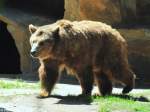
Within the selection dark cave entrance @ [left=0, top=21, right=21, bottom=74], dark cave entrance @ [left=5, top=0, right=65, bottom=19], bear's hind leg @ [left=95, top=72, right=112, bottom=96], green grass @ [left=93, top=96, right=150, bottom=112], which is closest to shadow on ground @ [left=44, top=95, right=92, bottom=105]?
green grass @ [left=93, top=96, right=150, bottom=112]

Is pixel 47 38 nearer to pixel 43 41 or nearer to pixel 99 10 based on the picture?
pixel 43 41

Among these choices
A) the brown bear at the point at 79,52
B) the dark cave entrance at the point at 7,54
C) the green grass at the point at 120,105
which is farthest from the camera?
the dark cave entrance at the point at 7,54

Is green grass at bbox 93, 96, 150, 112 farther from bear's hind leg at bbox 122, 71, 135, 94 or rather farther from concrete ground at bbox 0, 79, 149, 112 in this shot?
bear's hind leg at bbox 122, 71, 135, 94

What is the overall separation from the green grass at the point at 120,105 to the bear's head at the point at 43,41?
3.33 feet

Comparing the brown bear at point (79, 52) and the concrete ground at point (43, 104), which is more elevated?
the brown bear at point (79, 52)

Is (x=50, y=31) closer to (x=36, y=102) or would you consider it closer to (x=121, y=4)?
(x=36, y=102)

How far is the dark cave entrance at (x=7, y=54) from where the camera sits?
17844mm

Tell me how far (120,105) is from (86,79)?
102cm

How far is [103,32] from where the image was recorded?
928cm

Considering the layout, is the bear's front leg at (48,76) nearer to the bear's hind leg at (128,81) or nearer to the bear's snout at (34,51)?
the bear's snout at (34,51)

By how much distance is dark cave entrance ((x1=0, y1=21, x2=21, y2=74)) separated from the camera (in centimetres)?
1784

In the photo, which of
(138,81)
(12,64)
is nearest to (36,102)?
(138,81)

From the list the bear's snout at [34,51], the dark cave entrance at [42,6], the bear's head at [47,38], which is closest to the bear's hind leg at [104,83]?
the bear's head at [47,38]

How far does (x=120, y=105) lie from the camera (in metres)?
7.95
